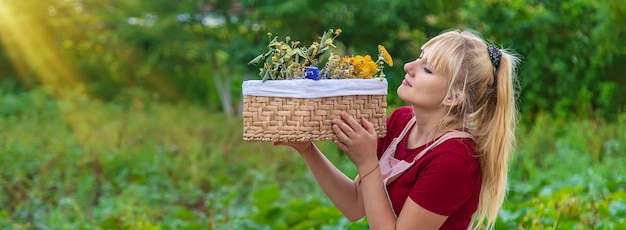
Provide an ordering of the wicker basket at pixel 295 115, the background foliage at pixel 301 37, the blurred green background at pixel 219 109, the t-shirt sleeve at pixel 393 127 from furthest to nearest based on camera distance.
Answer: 1. the background foliage at pixel 301 37
2. the blurred green background at pixel 219 109
3. the t-shirt sleeve at pixel 393 127
4. the wicker basket at pixel 295 115

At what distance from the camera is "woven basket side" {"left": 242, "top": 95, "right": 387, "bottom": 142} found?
1.92 m

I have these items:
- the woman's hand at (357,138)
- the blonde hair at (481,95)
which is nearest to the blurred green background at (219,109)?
the blonde hair at (481,95)

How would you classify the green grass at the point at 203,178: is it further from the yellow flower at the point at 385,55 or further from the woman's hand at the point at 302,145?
the yellow flower at the point at 385,55

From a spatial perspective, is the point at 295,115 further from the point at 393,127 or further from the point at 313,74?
the point at 393,127

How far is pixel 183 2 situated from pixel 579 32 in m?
4.86

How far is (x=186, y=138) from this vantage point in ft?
22.9

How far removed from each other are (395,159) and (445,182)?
22 centimetres

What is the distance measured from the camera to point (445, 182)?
1.97 meters

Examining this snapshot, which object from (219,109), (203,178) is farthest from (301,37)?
(219,109)

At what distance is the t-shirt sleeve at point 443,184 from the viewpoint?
1968 mm

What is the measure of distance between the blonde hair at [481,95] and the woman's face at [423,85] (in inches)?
0.7

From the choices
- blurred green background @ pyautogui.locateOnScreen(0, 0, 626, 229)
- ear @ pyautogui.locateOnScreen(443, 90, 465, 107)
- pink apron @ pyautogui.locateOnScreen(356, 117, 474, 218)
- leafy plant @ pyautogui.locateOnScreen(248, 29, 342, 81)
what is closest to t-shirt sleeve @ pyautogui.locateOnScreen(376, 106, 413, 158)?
pink apron @ pyautogui.locateOnScreen(356, 117, 474, 218)

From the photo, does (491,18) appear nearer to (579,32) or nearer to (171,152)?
(579,32)

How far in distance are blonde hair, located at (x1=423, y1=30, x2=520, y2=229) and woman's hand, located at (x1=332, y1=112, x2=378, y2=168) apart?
0.22 meters
